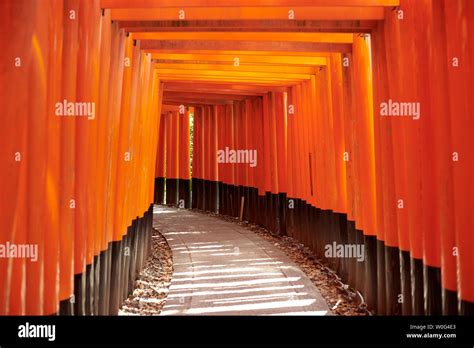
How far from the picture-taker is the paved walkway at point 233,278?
778 centimetres

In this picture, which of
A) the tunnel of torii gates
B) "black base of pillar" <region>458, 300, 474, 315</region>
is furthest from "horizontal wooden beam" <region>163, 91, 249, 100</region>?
"black base of pillar" <region>458, 300, 474, 315</region>

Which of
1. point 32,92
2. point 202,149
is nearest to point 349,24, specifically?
point 32,92

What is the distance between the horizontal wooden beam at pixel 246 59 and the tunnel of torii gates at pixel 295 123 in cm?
3

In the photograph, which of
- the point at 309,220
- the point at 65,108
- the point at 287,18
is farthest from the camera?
the point at 309,220

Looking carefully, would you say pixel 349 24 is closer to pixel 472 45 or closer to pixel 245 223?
pixel 472 45

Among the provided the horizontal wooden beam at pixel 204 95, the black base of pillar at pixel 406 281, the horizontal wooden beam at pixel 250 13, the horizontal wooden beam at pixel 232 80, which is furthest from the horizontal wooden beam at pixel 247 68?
the black base of pillar at pixel 406 281

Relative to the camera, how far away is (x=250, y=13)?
22.9ft

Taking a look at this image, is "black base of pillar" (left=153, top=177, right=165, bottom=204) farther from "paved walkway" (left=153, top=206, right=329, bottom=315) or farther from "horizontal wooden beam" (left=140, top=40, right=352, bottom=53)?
"horizontal wooden beam" (left=140, top=40, right=352, bottom=53)

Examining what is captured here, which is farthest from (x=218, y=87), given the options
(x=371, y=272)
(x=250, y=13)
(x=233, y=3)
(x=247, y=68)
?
(x=371, y=272)

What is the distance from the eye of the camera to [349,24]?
736 centimetres

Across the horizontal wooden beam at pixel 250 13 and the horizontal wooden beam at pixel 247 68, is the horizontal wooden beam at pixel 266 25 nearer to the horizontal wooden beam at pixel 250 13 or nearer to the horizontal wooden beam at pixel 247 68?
the horizontal wooden beam at pixel 250 13

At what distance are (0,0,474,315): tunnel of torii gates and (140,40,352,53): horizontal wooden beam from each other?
3cm

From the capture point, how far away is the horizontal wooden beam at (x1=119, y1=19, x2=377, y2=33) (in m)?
7.33

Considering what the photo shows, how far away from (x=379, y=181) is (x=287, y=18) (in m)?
2.76
